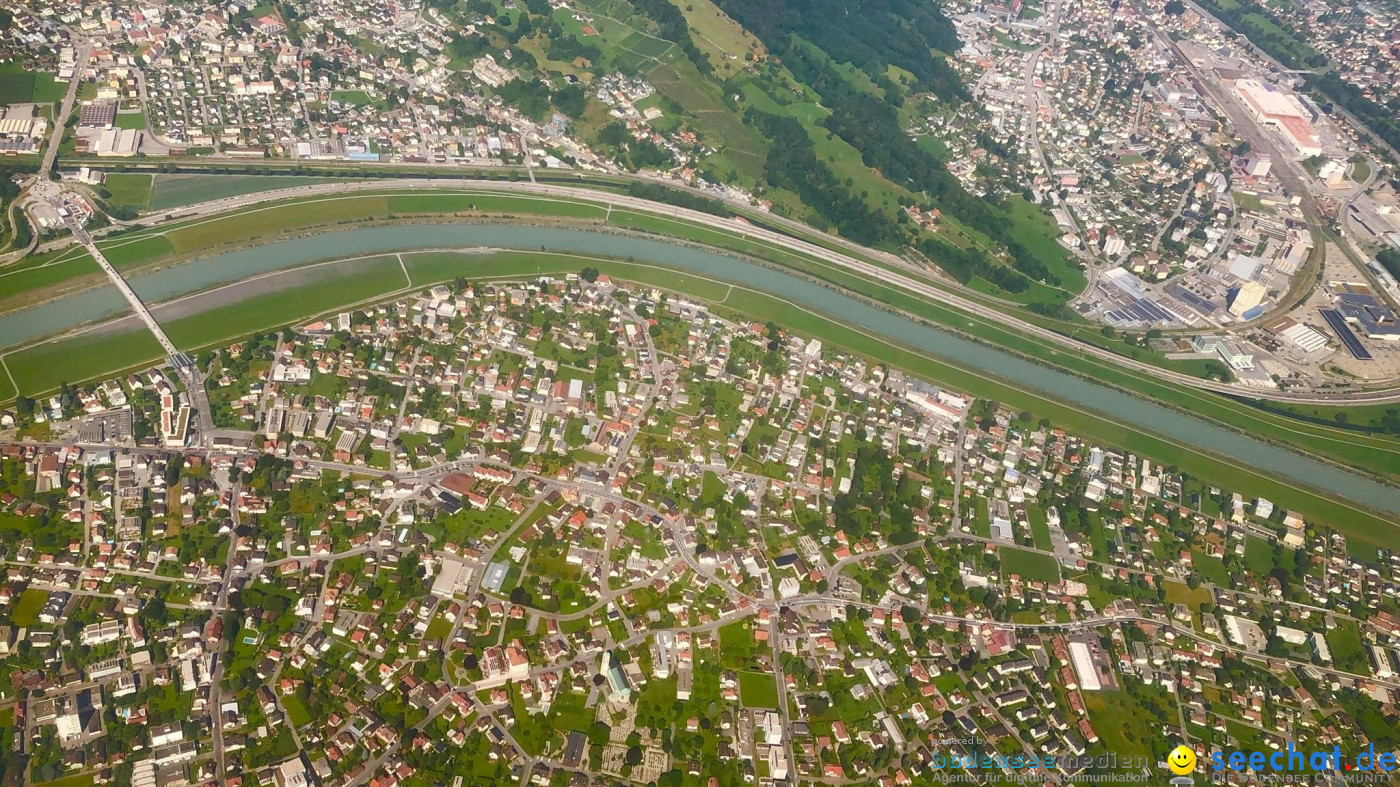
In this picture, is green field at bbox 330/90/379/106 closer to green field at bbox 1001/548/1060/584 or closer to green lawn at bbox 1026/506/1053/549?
green lawn at bbox 1026/506/1053/549

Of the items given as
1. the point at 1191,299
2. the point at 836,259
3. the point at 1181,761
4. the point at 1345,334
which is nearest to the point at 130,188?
the point at 836,259

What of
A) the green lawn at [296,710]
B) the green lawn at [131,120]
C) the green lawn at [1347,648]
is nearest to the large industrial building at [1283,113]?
the green lawn at [1347,648]

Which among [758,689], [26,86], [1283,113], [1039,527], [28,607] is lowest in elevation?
[28,607]

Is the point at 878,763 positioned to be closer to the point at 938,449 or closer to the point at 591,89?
the point at 938,449

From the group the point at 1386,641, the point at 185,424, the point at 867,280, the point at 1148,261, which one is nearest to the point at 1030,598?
the point at 1386,641

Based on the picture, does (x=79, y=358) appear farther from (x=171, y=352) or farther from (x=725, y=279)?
(x=725, y=279)

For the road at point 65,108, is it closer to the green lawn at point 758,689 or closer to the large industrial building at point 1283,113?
the green lawn at point 758,689
